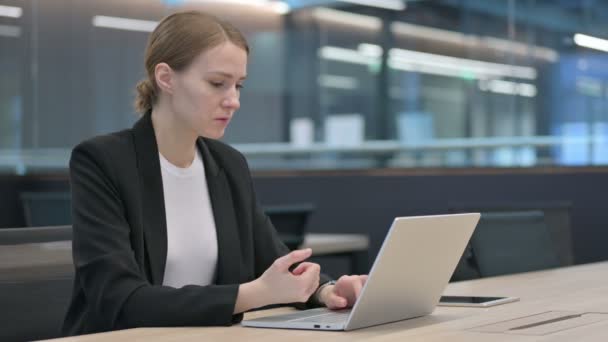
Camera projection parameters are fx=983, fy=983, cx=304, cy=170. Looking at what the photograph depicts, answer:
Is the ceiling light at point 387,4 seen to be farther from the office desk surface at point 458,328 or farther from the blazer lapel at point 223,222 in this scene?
the blazer lapel at point 223,222

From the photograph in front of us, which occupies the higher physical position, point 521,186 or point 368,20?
point 368,20

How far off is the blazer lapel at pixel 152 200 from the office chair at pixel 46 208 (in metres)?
3.30

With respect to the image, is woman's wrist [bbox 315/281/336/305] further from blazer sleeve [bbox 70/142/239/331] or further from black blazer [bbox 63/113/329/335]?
blazer sleeve [bbox 70/142/239/331]

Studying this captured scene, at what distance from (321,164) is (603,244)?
2129 millimetres

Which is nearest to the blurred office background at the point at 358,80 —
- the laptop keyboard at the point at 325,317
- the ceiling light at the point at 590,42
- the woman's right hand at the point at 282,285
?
the ceiling light at the point at 590,42

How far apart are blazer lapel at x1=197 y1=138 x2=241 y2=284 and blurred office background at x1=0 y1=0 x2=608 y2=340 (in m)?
2.39

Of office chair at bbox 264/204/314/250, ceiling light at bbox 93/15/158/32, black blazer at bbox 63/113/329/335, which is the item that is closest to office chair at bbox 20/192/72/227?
office chair at bbox 264/204/314/250

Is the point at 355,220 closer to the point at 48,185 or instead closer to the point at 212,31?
the point at 48,185

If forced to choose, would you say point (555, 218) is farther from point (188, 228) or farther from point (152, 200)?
point (152, 200)

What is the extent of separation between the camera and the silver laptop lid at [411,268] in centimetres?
163

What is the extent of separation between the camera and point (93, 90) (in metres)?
6.84

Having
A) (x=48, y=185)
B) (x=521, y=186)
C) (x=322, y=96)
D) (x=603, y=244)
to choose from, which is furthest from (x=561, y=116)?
(x=48, y=185)

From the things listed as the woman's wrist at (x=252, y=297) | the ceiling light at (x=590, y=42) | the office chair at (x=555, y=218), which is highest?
the ceiling light at (x=590, y=42)

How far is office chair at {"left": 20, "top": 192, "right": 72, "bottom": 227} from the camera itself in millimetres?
5406
